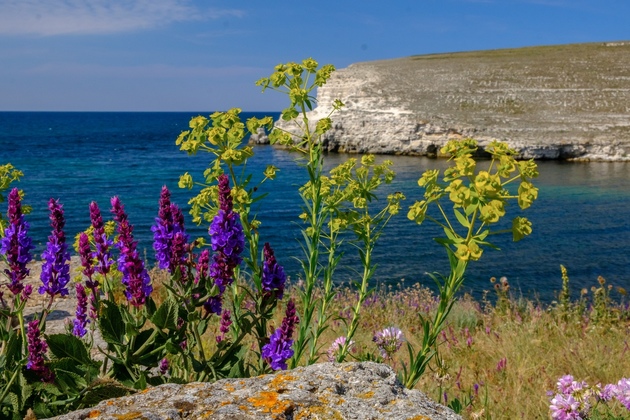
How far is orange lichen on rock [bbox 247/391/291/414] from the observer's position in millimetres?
2084

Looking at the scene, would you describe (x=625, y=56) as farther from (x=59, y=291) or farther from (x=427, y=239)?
(x=59, y=291)

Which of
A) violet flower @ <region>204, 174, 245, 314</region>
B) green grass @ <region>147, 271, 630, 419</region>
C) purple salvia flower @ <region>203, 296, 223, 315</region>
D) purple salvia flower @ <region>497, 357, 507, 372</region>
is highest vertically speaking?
violet flower @ <region>204, 174, 245, 314</region>

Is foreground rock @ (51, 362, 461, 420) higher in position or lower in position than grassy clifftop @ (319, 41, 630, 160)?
lower

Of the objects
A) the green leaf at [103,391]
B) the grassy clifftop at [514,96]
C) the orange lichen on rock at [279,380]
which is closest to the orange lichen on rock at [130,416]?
the orange lichen on rock at [279,380]

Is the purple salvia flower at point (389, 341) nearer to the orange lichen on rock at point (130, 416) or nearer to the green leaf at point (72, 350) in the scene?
the green leaf at point (72, 350)

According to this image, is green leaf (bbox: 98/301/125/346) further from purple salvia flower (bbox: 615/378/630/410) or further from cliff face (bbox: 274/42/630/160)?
cliff face (bbox: 274/42/630/160)

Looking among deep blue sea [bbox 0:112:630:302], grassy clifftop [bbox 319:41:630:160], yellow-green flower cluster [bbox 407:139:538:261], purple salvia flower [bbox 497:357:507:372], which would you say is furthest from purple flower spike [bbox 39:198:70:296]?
grassy clifftop [bbox 319:41:630:160]

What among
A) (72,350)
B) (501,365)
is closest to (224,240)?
(72,350)

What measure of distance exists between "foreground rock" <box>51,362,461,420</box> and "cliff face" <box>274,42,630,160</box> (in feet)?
153

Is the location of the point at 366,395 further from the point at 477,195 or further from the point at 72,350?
the point at 72,350

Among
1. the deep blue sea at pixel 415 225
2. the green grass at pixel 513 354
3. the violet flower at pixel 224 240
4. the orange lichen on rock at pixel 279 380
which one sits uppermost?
the violet flower at pixel 224 240

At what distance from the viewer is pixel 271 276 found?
3141 millimetres

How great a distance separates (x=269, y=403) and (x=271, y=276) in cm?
107

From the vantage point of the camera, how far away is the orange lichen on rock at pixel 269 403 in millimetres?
2084
